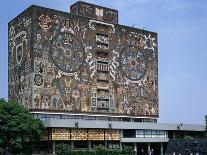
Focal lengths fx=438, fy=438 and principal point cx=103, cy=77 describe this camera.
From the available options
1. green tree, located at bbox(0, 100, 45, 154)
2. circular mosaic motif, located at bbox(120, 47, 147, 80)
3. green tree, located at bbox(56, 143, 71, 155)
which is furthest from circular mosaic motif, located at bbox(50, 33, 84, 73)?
green tree, located at bbox(56, 143, 71, 155)

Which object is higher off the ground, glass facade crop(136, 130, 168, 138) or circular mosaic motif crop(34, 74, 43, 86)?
circular mosaic motif crop(34, 74, 43, 86)

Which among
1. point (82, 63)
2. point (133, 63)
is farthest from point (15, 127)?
point (133, 63)

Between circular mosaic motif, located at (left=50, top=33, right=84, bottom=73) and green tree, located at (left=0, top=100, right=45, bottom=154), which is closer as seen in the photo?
green tree, located at (left=0, top=100, right=45, bottom=154)

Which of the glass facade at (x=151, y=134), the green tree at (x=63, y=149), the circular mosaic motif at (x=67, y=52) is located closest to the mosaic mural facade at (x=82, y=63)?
the circular mosaic motif at (x=67, y=52)

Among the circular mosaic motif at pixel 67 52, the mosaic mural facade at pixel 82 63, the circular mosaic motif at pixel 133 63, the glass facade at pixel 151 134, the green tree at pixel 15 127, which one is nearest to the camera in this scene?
the green tree at pixel 15 127

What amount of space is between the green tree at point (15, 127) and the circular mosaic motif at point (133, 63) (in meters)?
20.2

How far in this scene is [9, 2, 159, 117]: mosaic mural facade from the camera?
6073 centimetres

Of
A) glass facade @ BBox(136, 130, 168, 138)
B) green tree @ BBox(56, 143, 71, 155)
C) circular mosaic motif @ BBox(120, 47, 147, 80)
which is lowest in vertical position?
green tree @ BBox(56, 143, 71, 155)

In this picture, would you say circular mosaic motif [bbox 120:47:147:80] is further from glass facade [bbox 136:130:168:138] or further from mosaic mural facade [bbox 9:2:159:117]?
glass facade [bbox 136:130:168:138]

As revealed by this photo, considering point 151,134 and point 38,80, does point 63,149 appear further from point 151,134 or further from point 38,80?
point 151,134

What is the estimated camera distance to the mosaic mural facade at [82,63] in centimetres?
6073

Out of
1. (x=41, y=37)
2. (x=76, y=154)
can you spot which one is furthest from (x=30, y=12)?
(x=76, y=154)

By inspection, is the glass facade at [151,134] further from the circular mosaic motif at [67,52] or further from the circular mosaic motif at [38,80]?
→ the circular mosaic motif at [38,80]

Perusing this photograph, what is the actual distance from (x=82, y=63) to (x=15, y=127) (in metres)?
16.9
